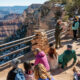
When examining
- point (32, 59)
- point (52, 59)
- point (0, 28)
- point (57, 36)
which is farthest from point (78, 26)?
point (0, 28)

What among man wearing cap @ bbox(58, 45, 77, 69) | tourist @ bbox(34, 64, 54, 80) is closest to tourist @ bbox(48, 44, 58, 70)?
man wearing cap @ bbox(58, 45, 77, 69)

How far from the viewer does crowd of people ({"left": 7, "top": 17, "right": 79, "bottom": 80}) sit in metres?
3.76

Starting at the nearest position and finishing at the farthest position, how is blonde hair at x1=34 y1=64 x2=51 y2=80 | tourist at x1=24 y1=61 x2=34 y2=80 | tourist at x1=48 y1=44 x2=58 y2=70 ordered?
1. blonde hair at x1=34 y1=64 x2=51 y2=80
2. tourist at x1=24 y1=61 x2=34 y2=80
3. tourist at x1=48 y1=44 x2=58 y2=70

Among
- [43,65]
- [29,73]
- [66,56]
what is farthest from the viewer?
[66,56]

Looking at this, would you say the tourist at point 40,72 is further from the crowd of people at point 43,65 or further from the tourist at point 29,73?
the tourist at point 29,73

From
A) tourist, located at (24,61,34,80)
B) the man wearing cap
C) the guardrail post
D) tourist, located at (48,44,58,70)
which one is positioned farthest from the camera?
the guardrail post

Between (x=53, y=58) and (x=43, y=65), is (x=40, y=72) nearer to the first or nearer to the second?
(x=43, y=65)

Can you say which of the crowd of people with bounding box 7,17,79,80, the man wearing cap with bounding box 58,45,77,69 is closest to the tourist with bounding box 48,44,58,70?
the crowd of people with bounding box 7,17,79,80

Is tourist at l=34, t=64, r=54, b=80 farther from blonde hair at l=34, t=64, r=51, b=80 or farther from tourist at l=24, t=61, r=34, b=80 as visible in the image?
tourist at l=24, t=61, r=34, b=80

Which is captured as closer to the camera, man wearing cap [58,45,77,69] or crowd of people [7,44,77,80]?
crowd of people [7,44,77,80]

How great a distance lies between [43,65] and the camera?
14.8ft

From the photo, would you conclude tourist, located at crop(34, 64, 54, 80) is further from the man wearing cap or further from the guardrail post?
the guardrail post

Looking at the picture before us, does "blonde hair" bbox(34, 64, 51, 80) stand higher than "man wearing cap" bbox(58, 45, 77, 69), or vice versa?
"blonde hair" bbox(34, 64, 51, 80)

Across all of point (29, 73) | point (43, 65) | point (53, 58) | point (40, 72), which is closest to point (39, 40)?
point (53, 58)
